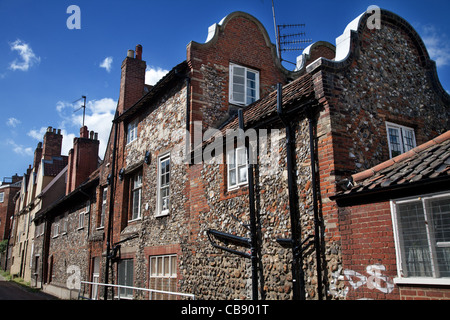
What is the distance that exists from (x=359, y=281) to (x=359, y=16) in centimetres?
619

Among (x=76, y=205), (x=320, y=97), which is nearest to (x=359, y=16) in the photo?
(x=320, y=97)

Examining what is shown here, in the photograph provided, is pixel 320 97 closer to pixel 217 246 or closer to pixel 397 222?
pixel 397 222

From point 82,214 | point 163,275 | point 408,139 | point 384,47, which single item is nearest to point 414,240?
point 408,139

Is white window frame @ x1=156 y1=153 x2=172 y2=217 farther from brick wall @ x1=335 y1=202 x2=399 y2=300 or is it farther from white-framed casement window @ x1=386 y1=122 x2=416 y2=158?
brick wall @ x1=335 y1=202 x2=399 y2=300

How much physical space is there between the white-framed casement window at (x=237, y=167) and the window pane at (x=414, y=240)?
4105mm

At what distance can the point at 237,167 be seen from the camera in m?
9.80

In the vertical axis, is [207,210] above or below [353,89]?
below

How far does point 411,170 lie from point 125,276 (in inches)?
459

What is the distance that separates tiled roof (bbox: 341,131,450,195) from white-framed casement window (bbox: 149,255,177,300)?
22.4 feet

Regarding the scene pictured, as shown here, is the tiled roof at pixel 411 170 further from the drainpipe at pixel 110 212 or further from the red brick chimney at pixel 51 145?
the red brick chimney at pixel 51 145

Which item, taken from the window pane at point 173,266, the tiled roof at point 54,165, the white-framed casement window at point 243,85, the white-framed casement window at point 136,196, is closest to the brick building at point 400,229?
the window pane at point 173,266

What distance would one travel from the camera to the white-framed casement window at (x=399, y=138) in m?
8.70

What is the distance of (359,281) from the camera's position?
639cm

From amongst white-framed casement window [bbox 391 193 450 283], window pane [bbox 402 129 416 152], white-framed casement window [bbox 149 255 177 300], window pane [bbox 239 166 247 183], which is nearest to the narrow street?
white-framed casement window [bbox 149 255 177 300]
